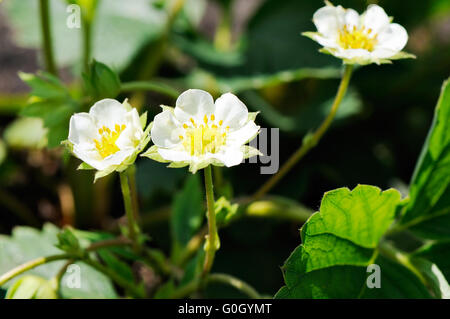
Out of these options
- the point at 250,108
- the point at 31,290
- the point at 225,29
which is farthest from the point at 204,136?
the point at 225,29

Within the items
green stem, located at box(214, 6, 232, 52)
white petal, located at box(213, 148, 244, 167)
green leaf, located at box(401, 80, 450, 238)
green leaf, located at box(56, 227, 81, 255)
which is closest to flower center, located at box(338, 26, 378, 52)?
green leaf, located at box(401, 80, 450, 238)

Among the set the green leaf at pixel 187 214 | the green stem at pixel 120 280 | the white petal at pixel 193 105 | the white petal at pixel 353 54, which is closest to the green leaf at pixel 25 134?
the green leaf at pixel 187 214

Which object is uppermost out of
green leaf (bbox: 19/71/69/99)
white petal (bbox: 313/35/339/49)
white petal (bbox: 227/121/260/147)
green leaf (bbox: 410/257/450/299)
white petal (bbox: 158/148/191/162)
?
white petal (bbox: 313/35/339/49)

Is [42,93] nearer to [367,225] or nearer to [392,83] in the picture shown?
[367,225]

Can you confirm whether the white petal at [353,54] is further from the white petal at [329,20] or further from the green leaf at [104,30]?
the green leaf at [104,30]

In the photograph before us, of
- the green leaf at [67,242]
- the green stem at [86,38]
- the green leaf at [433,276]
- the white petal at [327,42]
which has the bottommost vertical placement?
the green leaf at [433,276]

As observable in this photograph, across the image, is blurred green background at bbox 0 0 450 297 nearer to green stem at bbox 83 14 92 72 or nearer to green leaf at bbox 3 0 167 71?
green leaf at bbox 3 0 167 71

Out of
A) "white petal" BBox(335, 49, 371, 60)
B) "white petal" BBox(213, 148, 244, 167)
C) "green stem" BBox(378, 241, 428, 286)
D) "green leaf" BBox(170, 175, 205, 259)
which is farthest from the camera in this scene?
"green leaf" BBox(170, 175, 205, 259)
